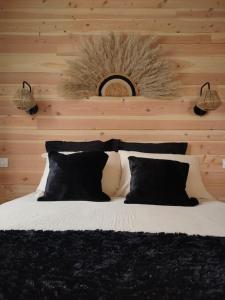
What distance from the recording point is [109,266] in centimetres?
100

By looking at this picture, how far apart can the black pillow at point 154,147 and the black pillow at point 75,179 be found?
0.48 meters

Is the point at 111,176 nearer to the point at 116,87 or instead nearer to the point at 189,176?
the point at 189,176

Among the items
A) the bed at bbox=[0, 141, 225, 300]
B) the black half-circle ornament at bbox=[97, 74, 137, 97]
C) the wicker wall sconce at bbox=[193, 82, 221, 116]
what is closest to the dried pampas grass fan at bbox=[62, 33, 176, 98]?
the black half-circle ornament at bbox=[97, 74, 137, 97]

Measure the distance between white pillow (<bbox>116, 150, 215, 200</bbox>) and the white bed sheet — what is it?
243 mm

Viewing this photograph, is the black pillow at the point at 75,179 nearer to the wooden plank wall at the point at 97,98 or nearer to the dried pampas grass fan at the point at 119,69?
the wooden plank wall at the point at 97,98

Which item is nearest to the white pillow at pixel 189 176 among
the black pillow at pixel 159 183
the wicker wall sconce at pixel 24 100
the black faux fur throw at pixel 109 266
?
the black pillow at pixel 159 183

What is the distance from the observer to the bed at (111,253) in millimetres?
870

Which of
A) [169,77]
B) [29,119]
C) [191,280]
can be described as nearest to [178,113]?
[169,77]

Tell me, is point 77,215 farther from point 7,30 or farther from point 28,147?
point 7,30

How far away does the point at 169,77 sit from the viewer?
282cm

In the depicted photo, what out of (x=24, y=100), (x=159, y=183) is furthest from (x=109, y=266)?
(x=24, y=100)

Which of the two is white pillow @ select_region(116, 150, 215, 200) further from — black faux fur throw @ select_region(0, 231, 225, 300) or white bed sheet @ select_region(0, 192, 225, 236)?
black faux fur throw @ select_region(0, 231, 225, 300)

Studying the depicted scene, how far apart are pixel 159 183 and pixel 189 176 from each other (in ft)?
1.25

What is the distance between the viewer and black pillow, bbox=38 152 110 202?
2.14 metres
